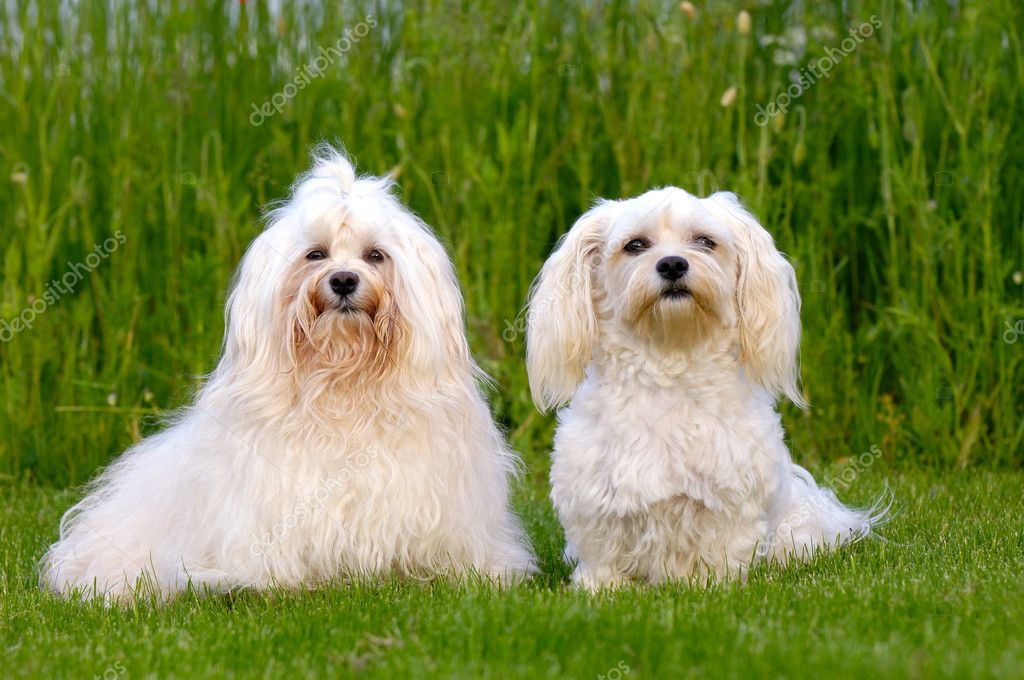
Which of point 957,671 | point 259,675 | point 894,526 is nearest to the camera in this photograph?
point 957,671

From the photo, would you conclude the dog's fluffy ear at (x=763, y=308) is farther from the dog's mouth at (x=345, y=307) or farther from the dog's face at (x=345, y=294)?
the dog's mouth at (x=345, y=307)

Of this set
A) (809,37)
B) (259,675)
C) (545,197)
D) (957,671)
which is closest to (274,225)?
(259,675)

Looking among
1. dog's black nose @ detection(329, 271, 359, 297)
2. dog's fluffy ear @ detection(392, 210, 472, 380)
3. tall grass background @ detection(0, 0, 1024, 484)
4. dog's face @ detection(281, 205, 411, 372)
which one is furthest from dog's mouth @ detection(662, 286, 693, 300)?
tall grass background @ detection(0, 0, 1024, 484)

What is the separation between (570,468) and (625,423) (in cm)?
23

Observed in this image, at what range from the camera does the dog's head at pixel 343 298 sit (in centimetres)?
411

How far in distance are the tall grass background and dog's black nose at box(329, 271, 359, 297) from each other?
8.50 ft

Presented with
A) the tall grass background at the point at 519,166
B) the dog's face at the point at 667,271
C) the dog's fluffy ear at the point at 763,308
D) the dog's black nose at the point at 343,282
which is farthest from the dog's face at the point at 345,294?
the tall grass background at the point at 519,166

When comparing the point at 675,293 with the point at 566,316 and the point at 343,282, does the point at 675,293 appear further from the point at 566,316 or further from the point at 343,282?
the point at 343,282

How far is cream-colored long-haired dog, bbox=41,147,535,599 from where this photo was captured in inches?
164

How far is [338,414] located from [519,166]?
297 cm

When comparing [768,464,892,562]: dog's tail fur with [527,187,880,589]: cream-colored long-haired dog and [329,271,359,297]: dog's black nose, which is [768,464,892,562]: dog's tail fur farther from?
[329,271,359,297]: dog's black nose

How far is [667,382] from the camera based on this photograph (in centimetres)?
422

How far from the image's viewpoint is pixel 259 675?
3371 mm

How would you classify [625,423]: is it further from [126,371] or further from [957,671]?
[126,371]
